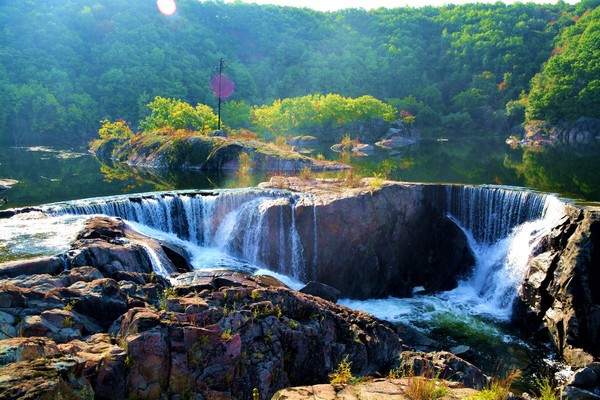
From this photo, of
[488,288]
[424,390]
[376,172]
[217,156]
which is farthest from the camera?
[217,156]

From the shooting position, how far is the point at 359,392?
255 inches

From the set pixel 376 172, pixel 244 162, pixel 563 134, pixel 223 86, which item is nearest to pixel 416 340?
pixel 376 172

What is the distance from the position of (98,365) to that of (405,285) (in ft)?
49.3

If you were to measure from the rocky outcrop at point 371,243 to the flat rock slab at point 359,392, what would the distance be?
12.2m

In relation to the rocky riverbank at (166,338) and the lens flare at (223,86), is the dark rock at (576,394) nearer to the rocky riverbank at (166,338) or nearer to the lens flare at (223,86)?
the rocky riverbank at (166,338)

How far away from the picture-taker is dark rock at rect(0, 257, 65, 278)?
1106cm

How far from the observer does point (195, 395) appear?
7379 mm

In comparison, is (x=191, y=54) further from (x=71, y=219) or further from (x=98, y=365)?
(x=98, y=365)

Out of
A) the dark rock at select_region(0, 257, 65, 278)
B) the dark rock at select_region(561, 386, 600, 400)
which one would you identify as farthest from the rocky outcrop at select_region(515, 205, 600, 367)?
the dark rock at select_region(0, 257, 65, 278)

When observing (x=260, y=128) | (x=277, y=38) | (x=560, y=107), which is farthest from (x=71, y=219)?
(x=277, y=38)

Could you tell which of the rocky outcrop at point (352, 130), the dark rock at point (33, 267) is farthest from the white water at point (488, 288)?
the rocky outcrop at point (352, 130)

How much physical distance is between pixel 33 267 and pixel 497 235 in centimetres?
1721

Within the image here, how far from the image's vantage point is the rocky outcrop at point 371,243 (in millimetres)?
18984

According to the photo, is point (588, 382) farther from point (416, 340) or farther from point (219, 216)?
point (219, 216)
